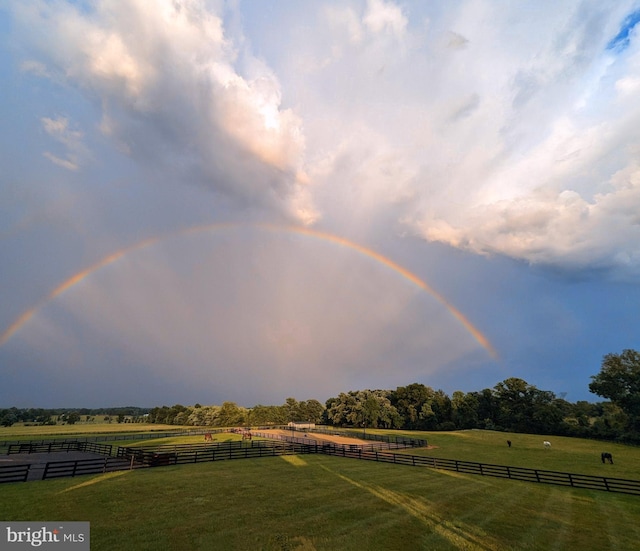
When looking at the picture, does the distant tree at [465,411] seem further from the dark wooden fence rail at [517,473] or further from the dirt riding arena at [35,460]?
the dirt riding arena at [35,460]

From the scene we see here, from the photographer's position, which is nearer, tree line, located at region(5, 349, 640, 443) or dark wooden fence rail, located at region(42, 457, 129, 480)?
dark wooden fence rail, located at region(42, 457, 129, 480)

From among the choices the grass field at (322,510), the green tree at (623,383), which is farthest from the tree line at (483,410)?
the grass field at (322,510)

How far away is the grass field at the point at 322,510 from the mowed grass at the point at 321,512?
0.06 meters

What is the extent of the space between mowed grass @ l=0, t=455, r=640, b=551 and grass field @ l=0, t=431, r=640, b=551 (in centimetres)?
6

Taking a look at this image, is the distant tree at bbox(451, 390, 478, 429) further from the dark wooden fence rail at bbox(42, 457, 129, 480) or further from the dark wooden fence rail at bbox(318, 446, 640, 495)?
the dark wooden fence rail at bbox(42, 457, 129, 480)

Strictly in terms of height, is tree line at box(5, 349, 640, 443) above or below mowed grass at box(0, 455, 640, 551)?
above

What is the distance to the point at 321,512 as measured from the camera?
15984mm

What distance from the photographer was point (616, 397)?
63312 millimetres

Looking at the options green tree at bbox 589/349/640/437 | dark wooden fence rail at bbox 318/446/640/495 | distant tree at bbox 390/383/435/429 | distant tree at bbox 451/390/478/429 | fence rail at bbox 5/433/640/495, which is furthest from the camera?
distant tree at bbox 390/383/435/429

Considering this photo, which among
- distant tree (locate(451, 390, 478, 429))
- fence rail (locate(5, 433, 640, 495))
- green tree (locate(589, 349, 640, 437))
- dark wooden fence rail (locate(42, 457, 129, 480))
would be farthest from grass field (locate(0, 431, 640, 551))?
distant tree (locate(451, 390, 478, 429))

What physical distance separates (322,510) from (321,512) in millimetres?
340

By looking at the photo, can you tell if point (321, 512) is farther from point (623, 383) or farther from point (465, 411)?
point (465, 411)

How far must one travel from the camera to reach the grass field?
12805mm

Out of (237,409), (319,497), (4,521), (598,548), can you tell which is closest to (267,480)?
(319,497)
